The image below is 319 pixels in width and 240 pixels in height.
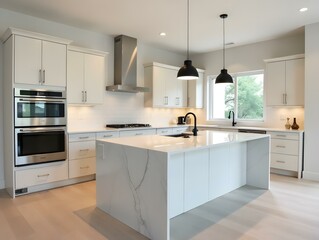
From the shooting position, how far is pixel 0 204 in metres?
3.11

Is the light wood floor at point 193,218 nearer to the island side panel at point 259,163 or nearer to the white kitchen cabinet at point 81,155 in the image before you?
the island side panel at point 259,163

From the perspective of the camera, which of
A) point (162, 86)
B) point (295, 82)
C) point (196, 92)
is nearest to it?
point (295, 82)

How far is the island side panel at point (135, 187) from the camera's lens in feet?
7.10

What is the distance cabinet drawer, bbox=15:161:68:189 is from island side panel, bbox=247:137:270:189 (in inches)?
123

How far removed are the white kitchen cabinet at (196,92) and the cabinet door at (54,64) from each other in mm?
3529

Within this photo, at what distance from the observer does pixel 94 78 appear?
443cm

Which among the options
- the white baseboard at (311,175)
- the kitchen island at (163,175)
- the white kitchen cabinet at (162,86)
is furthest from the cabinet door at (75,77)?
the white baseboard at (311,175)

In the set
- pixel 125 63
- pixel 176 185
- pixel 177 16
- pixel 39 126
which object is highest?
pixel 177 16

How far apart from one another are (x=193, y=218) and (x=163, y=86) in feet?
11.7

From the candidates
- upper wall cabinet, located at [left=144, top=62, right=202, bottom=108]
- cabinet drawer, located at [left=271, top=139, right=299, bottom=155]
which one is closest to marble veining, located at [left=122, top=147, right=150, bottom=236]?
upper wall cabinet, located at [left=144, top=62, right=202, bottom=108]

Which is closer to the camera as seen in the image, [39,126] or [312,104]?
[39,126]

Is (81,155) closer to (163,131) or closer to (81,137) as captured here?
(81,137)

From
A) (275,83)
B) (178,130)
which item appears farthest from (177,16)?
(178,130)

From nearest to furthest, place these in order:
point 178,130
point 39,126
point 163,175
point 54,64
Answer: point 163,175
point 39,126
point 54,64
point 178,130
